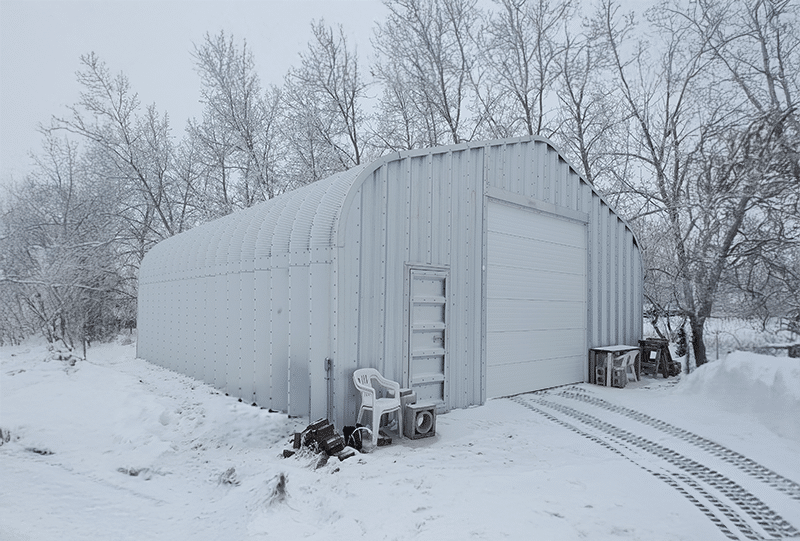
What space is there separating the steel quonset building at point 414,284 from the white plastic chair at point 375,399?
6.2 inches

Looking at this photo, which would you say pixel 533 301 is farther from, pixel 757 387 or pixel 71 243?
pixel 71 243

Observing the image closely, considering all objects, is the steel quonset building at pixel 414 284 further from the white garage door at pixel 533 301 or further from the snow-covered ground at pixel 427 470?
the snow-covered ground at pixel 427 470

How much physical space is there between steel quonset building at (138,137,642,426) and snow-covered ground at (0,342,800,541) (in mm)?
829

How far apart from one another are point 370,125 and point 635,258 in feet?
36.0

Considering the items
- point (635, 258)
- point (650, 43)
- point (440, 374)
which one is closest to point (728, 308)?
point (635, 258)

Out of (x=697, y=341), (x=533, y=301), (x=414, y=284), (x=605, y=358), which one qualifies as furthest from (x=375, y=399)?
(x=697, y=341)

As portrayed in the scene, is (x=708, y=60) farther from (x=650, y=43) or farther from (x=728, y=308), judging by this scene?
(x=728, y=308)

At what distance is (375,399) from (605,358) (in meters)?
6.25

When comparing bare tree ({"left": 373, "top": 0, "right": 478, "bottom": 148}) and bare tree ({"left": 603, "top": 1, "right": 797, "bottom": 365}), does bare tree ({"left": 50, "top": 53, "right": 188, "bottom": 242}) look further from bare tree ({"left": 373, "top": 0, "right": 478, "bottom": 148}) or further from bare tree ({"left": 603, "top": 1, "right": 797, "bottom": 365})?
bare tree ({"left": 603, "top": 1, "right": 797, "bottom": 365})

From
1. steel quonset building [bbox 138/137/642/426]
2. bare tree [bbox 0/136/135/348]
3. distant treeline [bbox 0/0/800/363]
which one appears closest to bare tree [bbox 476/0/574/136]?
distant treeline [bbox 0/0/800/363]

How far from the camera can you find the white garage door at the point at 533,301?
809cm

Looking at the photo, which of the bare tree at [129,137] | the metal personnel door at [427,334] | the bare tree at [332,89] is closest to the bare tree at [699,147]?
the metal personnel door at [427,334]

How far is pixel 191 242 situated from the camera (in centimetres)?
1080

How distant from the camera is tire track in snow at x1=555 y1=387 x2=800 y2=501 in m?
4.46
